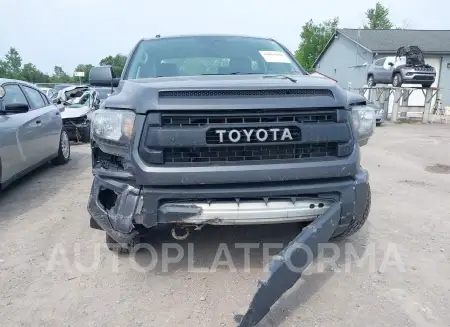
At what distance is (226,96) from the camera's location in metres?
2.62

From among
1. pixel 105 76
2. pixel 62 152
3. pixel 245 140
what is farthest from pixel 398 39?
pixel 245 140

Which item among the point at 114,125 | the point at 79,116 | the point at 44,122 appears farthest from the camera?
the point at 79,116

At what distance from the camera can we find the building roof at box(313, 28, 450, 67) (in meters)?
27.3

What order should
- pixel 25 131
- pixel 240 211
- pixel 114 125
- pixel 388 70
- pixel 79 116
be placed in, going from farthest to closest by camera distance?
pixel 388 70 → pixel 79 116 → pixel 25 131 → pixel 114 125 → pixel 240 211

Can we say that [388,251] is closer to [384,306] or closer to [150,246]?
[384,306]

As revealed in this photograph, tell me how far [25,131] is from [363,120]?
446 cm

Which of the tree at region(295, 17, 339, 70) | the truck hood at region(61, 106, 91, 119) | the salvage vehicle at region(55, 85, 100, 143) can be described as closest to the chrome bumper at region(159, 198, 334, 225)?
the salvage vehicle at region(55, 85, 100, 143)

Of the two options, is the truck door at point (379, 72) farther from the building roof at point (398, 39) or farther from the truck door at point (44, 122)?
the truck door at point (44, 122)

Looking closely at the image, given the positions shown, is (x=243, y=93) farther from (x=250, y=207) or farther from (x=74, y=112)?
(x=74, y=112)

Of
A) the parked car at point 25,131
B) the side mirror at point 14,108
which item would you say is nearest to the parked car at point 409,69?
the parked car at point 25,131

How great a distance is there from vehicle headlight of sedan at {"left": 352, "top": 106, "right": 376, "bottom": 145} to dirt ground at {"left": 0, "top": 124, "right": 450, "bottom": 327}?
1.09 m

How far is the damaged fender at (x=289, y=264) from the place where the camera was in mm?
2305

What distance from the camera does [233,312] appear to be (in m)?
2.60

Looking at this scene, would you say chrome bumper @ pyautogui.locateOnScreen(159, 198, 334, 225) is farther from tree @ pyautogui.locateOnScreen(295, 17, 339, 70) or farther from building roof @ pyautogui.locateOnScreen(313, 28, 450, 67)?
tree @ pyautogui.locateOnScreen(295, 17, 339, 70)
